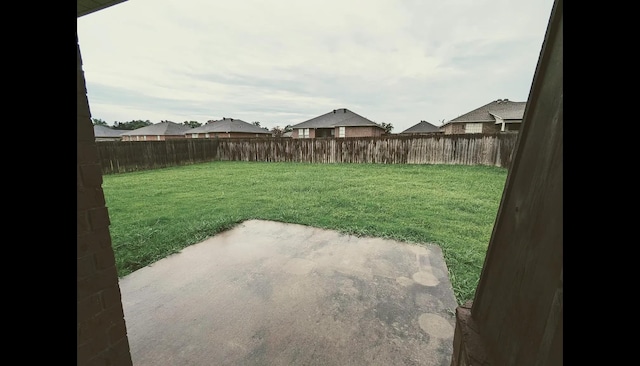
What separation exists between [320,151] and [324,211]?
36.6 feet

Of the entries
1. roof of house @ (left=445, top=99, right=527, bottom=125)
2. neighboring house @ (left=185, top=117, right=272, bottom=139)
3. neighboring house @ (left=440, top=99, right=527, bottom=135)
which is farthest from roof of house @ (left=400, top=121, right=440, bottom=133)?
neighboring house @ (left=185, top=117, right=272, bottom=139)

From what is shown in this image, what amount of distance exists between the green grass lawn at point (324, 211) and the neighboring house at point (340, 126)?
67.2 feet

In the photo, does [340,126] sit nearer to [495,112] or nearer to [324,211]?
[495,112]

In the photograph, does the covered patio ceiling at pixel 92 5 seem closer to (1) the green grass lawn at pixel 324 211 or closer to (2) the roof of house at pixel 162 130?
(1) the green grass lawn at pixel 324 211

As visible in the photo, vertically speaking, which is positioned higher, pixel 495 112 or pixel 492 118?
pixel 495 112

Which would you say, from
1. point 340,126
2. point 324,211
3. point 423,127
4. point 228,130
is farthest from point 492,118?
point 228,130

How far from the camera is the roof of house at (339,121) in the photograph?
95.3 ft

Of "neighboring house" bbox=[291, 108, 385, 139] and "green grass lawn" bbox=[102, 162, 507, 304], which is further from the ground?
"neighboring house" bbox=[291, 108, 385, 139]

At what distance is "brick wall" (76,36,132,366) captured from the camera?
1063 millimetres

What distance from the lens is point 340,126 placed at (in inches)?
1156

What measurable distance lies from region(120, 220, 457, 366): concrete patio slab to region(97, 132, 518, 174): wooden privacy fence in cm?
1078

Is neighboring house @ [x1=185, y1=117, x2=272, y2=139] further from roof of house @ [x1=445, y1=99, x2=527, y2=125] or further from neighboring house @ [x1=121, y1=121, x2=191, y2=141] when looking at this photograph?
roof of house @ [x1=445, y1=99, x2=527, y2=125]

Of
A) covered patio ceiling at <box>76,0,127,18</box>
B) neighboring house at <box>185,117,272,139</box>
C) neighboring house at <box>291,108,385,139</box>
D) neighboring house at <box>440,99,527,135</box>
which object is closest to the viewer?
covered patio ceiling at <box>76,0,127,18</box>
